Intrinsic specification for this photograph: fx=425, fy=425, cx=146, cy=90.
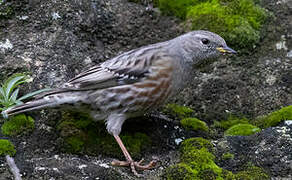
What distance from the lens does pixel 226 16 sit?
6688 mm

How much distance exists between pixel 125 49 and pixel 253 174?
10.1 ft

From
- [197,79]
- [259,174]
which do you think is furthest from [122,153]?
[197,79]

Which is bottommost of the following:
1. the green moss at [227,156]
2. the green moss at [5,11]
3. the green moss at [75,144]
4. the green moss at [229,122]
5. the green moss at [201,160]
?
the green moss at [229,122]

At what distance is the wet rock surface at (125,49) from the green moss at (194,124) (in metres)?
0.11

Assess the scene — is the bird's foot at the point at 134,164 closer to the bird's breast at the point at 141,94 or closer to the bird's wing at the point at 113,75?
the bird's breast at the point at 141,94

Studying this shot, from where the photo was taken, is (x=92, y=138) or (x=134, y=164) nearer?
(x=134, y=164)

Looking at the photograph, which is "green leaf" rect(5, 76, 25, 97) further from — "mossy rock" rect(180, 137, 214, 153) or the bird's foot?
Result: "mossy rock" rect(180, 137, 214, 153)

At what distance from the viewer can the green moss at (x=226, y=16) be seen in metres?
6.58

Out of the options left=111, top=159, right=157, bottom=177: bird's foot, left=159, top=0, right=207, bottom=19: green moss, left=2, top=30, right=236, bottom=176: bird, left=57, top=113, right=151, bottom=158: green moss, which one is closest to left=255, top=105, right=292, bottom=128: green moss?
left=2, top=30, right=236, bottom=176: bird

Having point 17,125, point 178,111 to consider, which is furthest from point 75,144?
point 178,111

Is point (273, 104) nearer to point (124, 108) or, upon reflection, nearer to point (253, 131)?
point (253, 131)

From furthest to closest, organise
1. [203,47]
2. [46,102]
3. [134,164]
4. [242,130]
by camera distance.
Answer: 1. [203,47]
2. [242,130]
3. [46,102]
4. [134,164]

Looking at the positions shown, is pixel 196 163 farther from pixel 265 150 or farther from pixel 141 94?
pixel 141 94

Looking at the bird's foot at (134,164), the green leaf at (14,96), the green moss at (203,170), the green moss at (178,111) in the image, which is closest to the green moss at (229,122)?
the green moss at (178,111)
